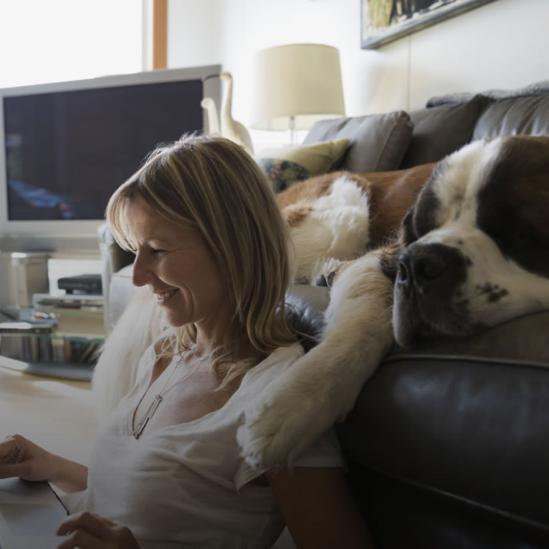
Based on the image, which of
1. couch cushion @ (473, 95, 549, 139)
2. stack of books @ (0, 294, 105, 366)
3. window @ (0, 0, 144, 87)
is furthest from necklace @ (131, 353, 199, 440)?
window @ (0, 0, 144, 87)

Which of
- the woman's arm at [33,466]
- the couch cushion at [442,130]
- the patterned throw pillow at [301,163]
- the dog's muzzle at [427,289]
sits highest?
the couch cushion at [442,130]

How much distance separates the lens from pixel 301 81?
3.21 metres

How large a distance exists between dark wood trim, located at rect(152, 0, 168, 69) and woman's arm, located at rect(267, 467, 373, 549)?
4.80 meters

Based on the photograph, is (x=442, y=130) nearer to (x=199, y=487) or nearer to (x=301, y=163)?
(x=301, y=163)

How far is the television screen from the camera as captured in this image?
10.8ft

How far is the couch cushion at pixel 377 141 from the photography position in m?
2.35

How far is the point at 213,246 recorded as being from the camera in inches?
40.4

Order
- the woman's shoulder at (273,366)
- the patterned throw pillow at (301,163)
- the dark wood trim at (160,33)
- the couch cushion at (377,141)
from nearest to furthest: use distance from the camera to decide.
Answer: the woman's shoulder at (273,366)
the couch cushion at (377,141)
the patterned throw pillow at (301,163)
the dark wood trim at (160,33)

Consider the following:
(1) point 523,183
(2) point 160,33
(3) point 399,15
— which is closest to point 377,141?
(3) point 399,15

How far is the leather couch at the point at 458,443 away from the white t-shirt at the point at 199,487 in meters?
0.09

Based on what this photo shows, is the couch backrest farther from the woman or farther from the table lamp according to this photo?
the woman

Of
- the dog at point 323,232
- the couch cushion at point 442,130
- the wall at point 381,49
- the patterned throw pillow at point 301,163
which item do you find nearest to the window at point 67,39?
the wall at point 381,49

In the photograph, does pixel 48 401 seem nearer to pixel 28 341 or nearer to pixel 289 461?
pixel 28 341

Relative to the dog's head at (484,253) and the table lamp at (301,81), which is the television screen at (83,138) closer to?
the table lamp at (301,81)
